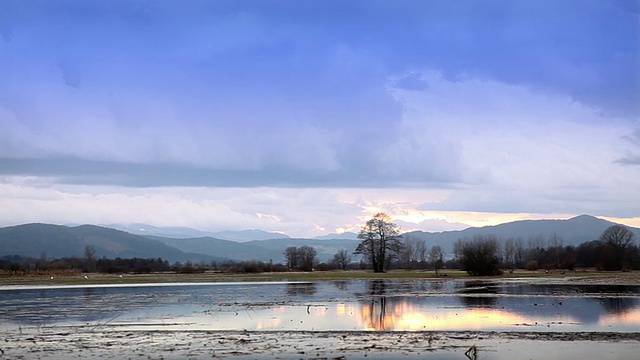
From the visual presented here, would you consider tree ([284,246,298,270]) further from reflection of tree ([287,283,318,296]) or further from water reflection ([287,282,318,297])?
water reflection ([287,282,318,297])

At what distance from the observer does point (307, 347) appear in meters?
24.7

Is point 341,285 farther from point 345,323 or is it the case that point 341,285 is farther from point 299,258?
point 299,258

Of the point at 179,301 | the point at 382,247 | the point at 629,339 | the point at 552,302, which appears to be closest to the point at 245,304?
the point at 179,301

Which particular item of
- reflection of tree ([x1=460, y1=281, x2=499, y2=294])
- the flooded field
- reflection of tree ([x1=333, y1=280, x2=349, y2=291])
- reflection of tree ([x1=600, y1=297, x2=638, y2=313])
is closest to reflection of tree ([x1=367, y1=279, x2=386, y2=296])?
reflection of tree ([x1=333, y1=280, x2=349, y2=291])

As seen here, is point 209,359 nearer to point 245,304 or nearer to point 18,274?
point 245,304

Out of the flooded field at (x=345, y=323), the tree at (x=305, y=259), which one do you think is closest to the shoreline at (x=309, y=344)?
the flooded field at (x=345, y=323)

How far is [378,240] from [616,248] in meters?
54.6

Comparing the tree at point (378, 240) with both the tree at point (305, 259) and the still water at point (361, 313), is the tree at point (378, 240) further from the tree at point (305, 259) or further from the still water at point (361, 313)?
the still water at point (361, 313)

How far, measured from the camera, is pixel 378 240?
487 feet

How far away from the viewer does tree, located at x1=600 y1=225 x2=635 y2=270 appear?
13575 centimetres

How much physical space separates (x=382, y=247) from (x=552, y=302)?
102096 mm

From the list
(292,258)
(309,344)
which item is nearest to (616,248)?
(292,258)

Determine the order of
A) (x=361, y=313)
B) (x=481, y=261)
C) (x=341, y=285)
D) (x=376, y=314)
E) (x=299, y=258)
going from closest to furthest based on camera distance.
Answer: (x=376, y=314), (x=361, y=313), (x=341, y=285), (x=481, y=261), (x=299, y=258)

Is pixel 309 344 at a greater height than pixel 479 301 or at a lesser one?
lesser
